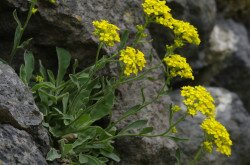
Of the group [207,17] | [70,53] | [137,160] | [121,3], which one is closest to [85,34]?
[70,53]

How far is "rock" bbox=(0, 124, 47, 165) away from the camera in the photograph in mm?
3037

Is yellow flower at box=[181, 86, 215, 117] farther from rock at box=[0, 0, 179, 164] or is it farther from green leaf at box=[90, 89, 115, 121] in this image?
rock at box=[0, 0, 179, 164]

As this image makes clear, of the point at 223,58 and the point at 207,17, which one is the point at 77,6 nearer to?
the point at 207,17

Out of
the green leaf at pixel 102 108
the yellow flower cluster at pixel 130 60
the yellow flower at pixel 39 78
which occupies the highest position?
the yellow flower cluster at pixel 130 60

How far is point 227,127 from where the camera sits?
589 centimetres

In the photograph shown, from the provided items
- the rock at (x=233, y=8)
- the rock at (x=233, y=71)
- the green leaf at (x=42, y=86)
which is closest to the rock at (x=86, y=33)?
the green leaf at (x=42, y=86)

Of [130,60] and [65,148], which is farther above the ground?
[130,60]

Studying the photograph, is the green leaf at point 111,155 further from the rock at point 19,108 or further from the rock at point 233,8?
the rock at point 233,8

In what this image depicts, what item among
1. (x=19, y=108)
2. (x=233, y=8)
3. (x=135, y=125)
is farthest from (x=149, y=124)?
(x=233, y=8)

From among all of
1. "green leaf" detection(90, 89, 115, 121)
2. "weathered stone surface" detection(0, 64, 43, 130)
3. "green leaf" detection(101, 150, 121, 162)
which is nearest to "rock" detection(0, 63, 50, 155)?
"weathered stone surface" detection(0, 64, 43, 130)

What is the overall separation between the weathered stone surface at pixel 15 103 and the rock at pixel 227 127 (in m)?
2.34

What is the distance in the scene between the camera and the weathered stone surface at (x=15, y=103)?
3.27 metres

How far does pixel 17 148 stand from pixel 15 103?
35 centimetres

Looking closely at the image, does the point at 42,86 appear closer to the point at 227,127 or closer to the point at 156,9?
the point at 156,9
